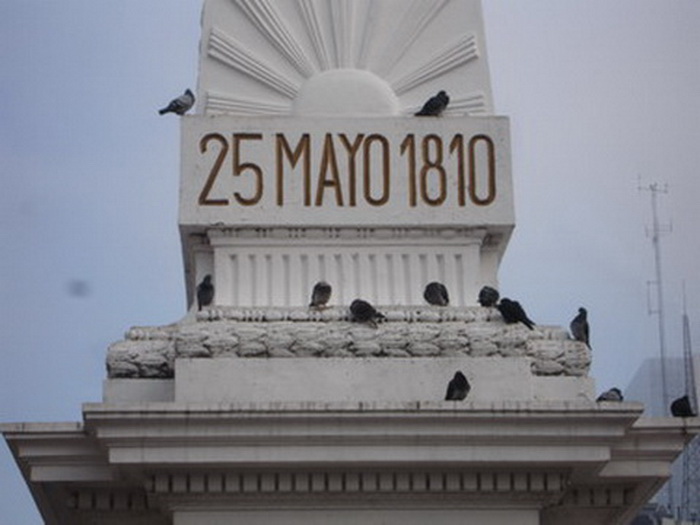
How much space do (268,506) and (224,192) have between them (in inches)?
139

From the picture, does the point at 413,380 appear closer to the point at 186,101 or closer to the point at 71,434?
the point at 71,434

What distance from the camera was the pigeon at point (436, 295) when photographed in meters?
16.6

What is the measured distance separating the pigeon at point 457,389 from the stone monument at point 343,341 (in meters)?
0.26

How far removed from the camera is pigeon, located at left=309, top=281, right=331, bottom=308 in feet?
54.1

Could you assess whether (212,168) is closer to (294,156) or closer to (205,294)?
(294,156)

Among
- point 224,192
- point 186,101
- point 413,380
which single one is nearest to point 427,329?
point 413,380

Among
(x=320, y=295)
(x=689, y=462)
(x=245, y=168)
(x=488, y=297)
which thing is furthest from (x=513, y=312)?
(x=689, y=462)

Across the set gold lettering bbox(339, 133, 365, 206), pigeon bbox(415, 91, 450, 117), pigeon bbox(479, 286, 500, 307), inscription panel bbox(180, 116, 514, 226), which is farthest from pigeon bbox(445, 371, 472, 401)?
pigeon bbox(415, 91, 450, 117)

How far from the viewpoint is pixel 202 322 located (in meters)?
16.0

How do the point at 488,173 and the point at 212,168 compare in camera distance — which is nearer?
the point at 212,168

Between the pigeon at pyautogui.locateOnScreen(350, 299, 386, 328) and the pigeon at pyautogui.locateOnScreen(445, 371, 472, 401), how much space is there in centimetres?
103

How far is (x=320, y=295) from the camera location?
1653cm

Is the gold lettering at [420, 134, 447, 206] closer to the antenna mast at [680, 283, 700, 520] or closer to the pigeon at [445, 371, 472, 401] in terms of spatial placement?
the pigeon at [445, 371, 472, 401]

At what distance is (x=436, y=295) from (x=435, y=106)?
87.4 inches
